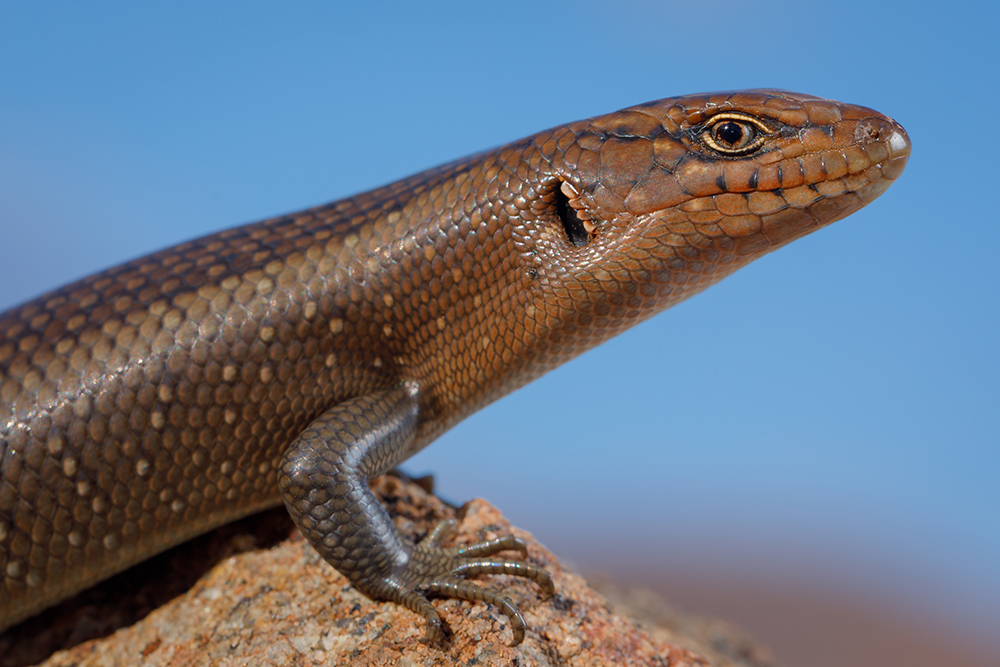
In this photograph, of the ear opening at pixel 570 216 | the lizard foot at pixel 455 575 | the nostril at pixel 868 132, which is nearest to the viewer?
the lizard foot at pixel 455 575

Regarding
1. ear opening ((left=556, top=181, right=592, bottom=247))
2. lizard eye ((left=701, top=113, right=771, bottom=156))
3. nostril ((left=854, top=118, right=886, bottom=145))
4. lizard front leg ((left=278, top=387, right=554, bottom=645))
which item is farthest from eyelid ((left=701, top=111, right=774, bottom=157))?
lizard front leg ((left=278, top=387, right=554, bottom=645))

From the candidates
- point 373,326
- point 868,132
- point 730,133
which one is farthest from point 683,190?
point 373,326

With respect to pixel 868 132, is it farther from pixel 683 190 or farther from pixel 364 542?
pixel 364 542

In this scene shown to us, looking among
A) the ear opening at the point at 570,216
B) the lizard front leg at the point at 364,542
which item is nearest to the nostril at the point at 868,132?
the ear opening at the point at 570,216

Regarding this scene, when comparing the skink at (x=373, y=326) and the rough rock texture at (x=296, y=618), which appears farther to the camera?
the skink at (x=373, y=326)

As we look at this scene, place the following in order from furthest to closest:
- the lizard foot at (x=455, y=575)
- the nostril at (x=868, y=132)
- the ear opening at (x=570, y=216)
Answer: the ear opening at (x=570, y=216), the nostril at (x=868, y=132), the lizard foot at (x=455, y=575)

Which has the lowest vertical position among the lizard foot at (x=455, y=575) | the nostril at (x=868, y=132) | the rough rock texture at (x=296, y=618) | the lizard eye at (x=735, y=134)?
the rough rock texture at (x=296, y=618)

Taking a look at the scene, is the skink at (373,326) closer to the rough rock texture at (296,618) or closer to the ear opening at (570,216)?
the ear opening at (570,216)

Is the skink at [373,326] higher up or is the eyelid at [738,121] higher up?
the eyelid at [738,121]
